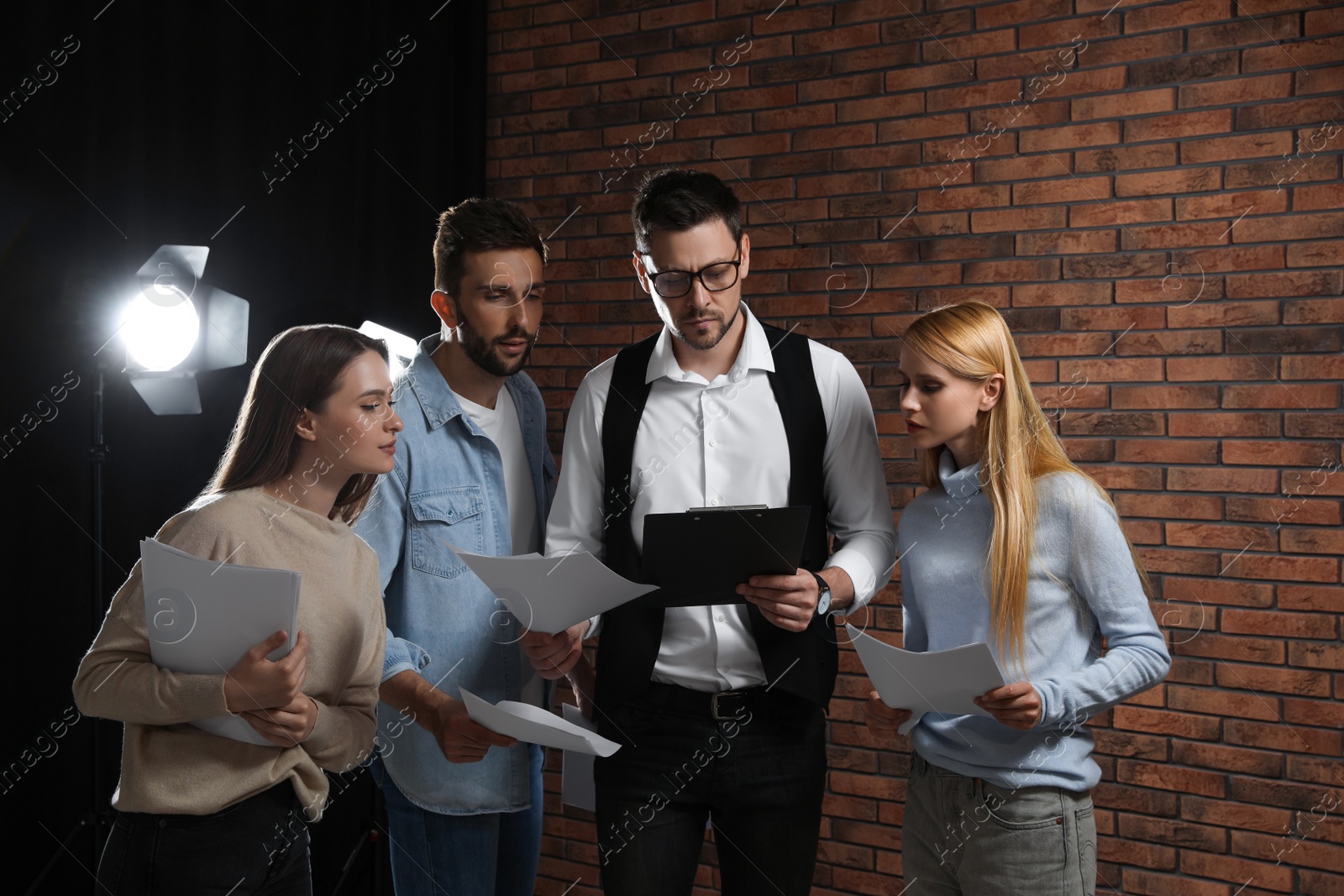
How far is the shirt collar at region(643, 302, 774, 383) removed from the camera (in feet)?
6.31

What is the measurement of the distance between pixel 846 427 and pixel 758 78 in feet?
5.76

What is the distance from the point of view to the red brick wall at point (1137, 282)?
2.62 m

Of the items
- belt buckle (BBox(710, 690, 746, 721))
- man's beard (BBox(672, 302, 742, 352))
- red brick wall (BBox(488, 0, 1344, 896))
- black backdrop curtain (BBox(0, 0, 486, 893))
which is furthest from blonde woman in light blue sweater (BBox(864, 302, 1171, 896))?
black backdrop curtain (BBox(0, 0, 486, 893))

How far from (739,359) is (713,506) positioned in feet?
0.99

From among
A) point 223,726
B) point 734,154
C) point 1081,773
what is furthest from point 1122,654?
point 734,154

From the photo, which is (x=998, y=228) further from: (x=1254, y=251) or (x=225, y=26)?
(x=225, y=26)

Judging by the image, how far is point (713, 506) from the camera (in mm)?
1823

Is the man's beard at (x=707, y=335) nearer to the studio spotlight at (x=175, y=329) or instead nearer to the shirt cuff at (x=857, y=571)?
the shirt cuff at (x=857, y=571)

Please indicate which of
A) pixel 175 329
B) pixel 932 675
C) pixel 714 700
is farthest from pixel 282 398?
pixel 932 675

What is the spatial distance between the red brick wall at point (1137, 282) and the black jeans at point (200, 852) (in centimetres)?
201

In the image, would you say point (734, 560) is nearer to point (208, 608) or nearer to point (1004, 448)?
point (1004, 448)

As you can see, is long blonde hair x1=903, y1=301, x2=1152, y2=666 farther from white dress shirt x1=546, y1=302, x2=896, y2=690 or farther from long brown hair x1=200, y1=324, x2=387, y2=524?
long brown hair x1=200, y1=324, x2=387, y2=524

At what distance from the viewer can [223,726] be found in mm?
1448

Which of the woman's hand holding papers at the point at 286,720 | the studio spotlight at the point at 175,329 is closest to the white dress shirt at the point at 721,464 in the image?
the woman's hand holding papers at the point at 286,720
